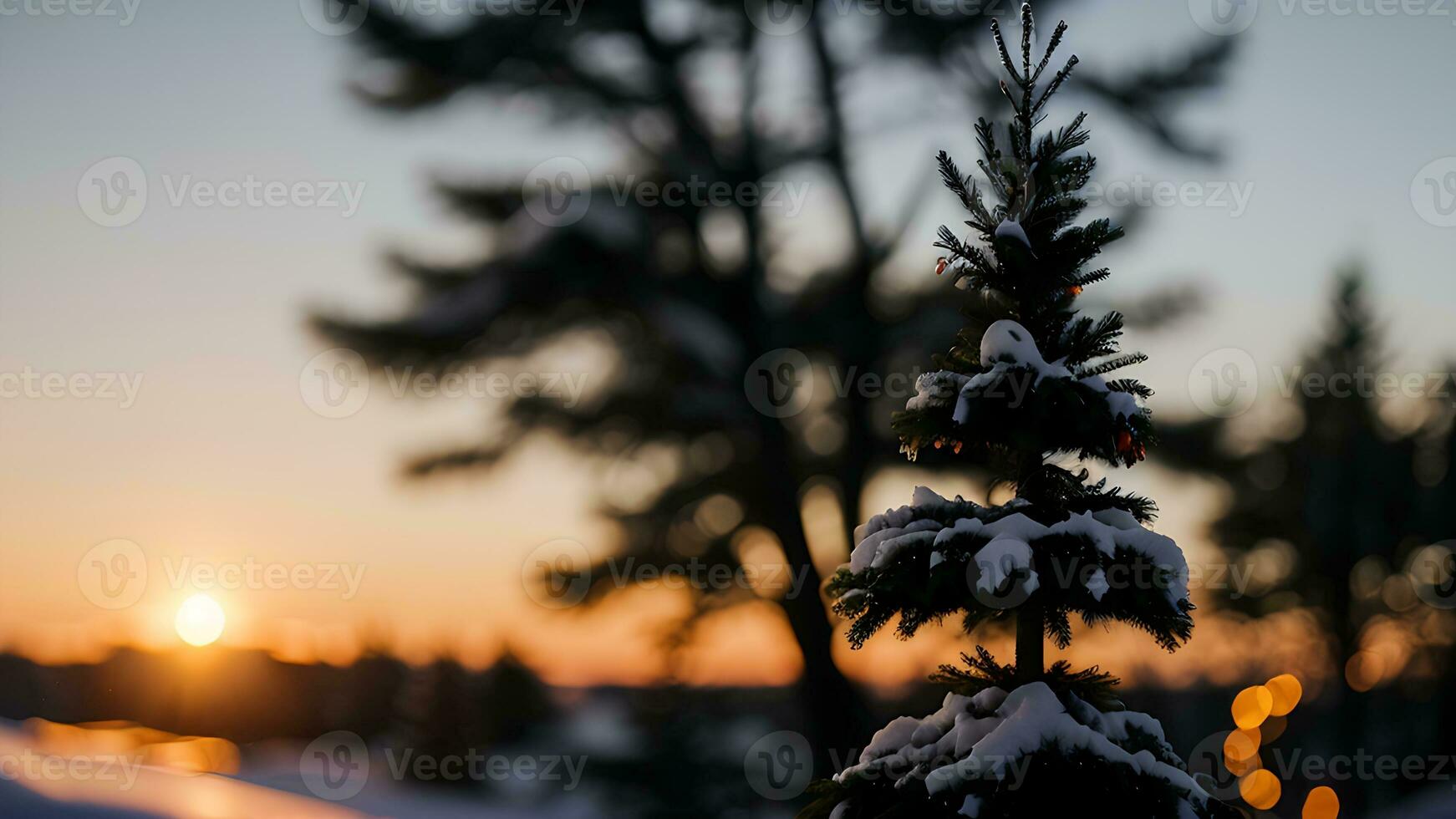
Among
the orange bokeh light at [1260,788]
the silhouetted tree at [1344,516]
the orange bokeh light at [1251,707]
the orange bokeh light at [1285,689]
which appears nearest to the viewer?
the orange bokeh light at [1251,707]

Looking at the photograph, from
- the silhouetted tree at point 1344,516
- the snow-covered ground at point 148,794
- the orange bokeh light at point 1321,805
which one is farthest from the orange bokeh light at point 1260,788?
the snow-covered ground at point 148,794

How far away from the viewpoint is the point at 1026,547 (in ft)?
10.6

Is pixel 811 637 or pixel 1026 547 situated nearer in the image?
pixel 1026 547

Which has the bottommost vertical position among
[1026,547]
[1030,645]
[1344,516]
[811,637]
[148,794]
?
[148,794]

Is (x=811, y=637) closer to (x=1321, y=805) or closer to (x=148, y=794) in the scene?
(x=148, y=794)

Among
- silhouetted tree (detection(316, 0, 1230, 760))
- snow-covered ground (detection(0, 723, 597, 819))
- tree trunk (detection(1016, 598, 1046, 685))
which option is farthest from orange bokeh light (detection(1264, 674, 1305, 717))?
tree trunk (detection(1016, 598, 1046, 685))

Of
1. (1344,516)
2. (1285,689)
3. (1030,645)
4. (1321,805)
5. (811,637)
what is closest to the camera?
(1030,645)

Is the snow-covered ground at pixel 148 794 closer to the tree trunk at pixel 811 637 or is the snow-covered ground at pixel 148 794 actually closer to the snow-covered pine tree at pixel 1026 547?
the tree trunk at pixel 811 637

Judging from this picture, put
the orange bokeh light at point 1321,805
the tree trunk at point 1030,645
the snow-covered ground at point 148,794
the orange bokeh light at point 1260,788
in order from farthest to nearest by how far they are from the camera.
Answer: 1. the orange bokeh light at point 1321,805
2. the orange bokeh light at point 1260,788
3. the snow-covered ground at point 148,794
4. the tree trunk at point 1030,645

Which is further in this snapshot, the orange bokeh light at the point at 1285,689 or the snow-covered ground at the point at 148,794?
the orange bokeh light at the point at 1285,689

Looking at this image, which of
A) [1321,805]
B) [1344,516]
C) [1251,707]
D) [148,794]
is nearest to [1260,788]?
[1251,707]

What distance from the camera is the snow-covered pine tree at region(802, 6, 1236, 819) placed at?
3.20 m

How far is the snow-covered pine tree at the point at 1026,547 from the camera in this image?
10.5ft

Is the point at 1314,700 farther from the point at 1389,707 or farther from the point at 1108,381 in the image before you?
the point at 1108,381
